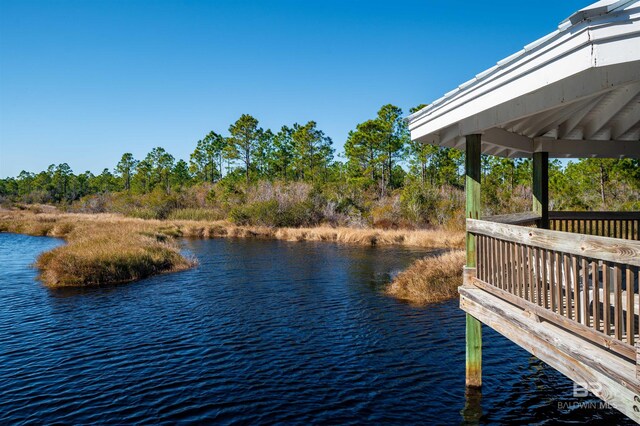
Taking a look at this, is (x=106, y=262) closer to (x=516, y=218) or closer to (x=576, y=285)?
(x=516, y=218)

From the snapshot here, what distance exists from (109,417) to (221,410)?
1.68 m

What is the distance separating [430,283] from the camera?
14.8 meters

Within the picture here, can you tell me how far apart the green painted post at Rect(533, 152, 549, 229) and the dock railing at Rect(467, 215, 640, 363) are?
2891mm

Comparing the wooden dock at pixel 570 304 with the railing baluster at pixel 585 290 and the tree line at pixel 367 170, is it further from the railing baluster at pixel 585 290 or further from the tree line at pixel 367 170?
the tree line at pixel 367 170

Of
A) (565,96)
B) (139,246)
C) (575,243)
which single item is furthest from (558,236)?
(139,246)

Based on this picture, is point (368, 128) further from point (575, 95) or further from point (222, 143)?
point (575, 95)

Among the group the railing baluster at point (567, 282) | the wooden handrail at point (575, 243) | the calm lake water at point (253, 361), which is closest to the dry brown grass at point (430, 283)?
the calm lake water at point (253, 361)

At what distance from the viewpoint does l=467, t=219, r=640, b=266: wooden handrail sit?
3.12 metres

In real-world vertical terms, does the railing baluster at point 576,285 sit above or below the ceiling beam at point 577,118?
below

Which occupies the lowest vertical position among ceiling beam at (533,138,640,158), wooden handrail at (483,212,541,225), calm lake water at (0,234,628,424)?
calm lake water at (0,234,628,424)

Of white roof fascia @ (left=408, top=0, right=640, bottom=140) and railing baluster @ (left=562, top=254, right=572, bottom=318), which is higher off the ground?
white roof fascia @ (left=408, top=0, right=640, bottom=140)

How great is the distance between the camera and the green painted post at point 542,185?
8.17 metres

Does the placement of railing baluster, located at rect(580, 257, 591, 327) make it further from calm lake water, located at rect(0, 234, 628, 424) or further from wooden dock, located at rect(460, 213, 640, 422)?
calm lake water, located at rect(0, 234, 628, 424)

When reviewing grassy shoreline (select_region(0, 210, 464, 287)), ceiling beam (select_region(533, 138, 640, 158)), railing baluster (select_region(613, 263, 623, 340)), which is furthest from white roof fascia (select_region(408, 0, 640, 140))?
grassy shoreline (select_region(0, 210, 464, 287))
